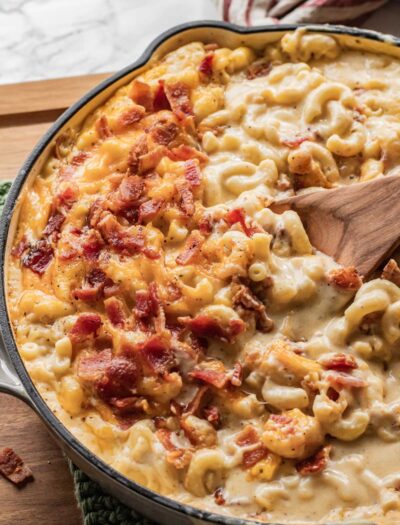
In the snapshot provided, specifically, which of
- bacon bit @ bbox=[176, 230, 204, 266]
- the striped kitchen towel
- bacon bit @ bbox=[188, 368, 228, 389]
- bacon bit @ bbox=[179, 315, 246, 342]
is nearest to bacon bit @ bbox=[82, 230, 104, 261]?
bacon bit @ bbox=[176, 230, 204, 266]

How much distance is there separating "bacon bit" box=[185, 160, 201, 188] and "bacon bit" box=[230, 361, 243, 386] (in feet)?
1.95

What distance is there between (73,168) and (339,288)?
925mm

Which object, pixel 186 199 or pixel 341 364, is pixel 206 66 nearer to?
pixel 186 199

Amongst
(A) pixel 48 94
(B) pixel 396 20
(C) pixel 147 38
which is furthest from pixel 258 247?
(C) pixel 147 38

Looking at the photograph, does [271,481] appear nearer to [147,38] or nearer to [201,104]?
[201,104]

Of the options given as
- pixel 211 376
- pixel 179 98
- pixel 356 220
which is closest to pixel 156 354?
pixel 211 376

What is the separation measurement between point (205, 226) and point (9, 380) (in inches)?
28.1

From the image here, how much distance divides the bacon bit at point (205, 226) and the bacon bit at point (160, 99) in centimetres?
49

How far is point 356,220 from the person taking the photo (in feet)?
8.64

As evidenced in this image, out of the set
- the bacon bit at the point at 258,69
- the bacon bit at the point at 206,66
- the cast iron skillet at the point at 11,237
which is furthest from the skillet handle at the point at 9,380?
the bacon bit at the point at 258,69

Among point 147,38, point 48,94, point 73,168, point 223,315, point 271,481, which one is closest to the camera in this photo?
point 271,481

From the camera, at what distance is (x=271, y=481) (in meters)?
2.27

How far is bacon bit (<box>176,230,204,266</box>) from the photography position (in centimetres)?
257

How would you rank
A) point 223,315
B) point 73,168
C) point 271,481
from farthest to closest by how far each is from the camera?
point 73,168 → point 223,315 → point 271,481
